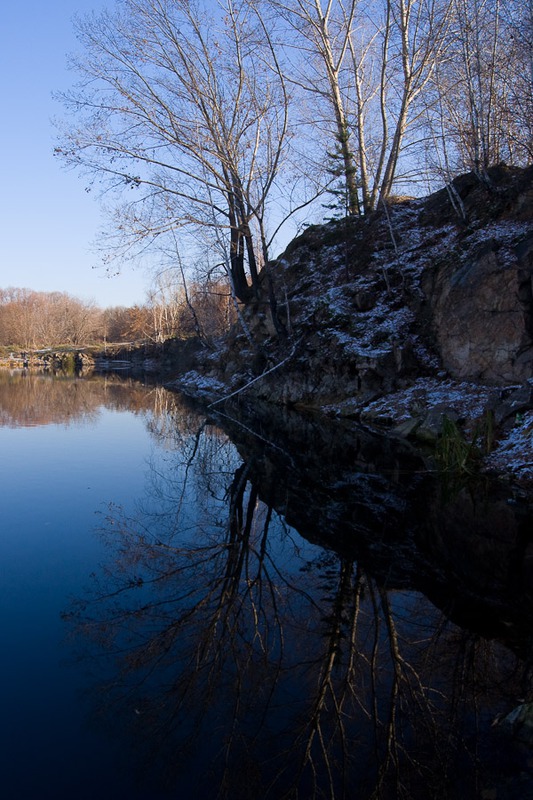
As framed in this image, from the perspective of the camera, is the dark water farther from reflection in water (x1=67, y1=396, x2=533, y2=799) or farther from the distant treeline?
the distant treeline

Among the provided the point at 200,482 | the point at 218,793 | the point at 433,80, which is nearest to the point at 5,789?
the point at 218,793

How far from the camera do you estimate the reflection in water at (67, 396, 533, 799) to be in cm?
282

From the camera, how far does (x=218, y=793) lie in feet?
8.68

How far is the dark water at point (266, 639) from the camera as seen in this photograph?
2.80 meters

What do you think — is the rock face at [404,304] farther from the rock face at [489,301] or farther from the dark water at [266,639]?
the dark water at [266,639]

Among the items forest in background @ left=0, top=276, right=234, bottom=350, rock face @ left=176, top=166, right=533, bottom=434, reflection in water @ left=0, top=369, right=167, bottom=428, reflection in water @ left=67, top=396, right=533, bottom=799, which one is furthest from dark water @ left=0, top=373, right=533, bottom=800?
forest in background @ left=0, top=276, right=234, bottom=350

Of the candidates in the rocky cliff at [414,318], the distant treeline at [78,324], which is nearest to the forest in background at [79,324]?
the distant treeline at [78,324]

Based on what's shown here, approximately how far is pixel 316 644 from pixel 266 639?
15.3 inches

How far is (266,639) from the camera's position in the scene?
4.05 meters

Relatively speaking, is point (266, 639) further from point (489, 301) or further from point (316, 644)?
point (489, 301)

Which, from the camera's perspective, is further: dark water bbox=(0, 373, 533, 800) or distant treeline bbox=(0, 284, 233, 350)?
distant treeline bbox=(0, 284, 233, 350)

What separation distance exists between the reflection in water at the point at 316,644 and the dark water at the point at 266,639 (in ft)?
0.05

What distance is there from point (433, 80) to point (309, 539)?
2050 centimetres

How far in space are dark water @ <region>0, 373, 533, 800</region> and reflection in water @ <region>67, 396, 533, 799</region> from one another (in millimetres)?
15
